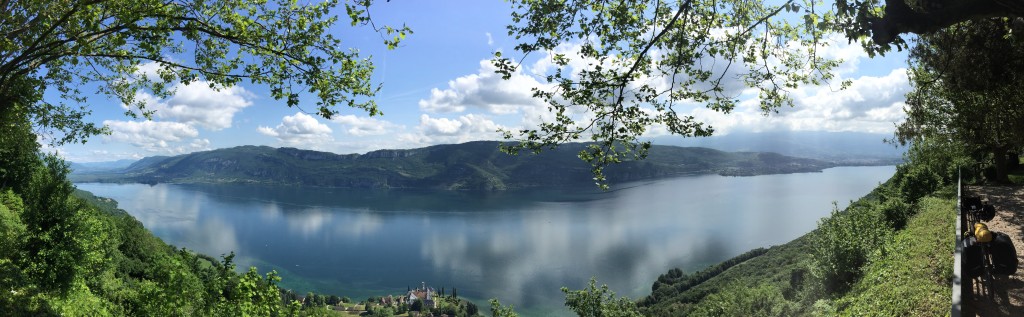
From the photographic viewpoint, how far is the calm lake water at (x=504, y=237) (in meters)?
75.8

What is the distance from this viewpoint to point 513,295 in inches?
2645

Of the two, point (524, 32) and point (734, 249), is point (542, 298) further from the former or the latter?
point (524, 32)

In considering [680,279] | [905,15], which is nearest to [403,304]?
[680,279]

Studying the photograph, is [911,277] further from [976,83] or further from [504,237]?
[504,237]

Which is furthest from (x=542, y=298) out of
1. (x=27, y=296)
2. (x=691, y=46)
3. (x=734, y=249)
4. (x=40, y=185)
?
(x=691, y=46)

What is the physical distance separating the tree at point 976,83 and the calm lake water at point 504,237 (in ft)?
151

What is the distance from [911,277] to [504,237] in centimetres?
9889

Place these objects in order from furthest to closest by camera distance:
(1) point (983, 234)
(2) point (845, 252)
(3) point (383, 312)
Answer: (3) point (383, 312) → (2) point (845, 252) → (1) point (983, 234)

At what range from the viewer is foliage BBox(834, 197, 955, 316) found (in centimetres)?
712

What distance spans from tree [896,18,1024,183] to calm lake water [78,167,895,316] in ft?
151

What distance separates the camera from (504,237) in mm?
105562

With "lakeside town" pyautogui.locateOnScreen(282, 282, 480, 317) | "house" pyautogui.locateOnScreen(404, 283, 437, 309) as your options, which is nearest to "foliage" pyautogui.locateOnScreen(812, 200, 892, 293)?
"lakeside town" pyautogui.locateOnScreen(282, 282, 480, 317)

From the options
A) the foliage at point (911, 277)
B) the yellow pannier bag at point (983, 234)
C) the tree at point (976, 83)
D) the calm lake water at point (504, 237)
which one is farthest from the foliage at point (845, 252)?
the calm lake water at point (504, 237)

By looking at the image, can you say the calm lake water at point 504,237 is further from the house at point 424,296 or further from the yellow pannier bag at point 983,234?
the yellow pannier bag at point 983,234
